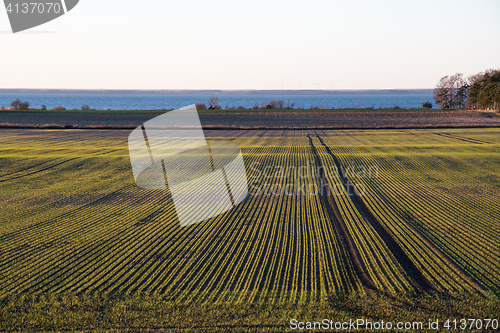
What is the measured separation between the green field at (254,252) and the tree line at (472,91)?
207ft

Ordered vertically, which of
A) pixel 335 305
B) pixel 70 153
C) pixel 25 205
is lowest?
pixel 70 153

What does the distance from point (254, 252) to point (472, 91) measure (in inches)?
3698

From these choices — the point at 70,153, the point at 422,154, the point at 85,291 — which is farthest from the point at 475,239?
the point at 70,153

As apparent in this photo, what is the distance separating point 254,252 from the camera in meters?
12.5

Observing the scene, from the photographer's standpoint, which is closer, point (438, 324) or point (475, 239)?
point (438, 324)

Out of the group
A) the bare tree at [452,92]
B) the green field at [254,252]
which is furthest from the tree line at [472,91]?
the green field at [254,252]

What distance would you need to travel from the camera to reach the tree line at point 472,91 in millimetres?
75125

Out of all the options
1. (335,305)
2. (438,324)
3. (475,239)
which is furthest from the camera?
(475,239)

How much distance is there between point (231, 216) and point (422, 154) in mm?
22786

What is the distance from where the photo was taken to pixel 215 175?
24812mm

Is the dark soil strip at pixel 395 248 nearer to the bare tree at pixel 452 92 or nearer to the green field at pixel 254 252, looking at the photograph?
the green field at pixel 254 252

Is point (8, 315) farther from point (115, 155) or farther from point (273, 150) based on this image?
point (273, 150)

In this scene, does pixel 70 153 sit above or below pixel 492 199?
below

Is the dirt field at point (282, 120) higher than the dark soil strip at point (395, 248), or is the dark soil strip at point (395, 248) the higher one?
the dark soil strip at point (395, 248)
